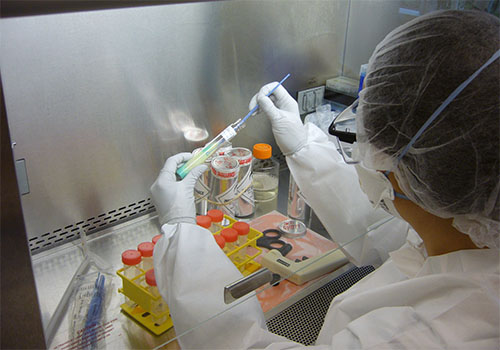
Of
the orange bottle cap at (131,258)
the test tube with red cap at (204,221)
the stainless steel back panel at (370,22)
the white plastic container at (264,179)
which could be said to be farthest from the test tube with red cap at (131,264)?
the stainless steel back panel at (370,22)

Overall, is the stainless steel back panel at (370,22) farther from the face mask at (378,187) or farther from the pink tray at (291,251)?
the face mask at (378,187)

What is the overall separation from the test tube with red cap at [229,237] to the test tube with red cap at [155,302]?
20cm

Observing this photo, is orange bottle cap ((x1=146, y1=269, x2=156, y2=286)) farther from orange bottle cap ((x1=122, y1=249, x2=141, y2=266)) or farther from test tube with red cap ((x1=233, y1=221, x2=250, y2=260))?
test tube with red cap ((x1=233, y1=221, x2=250, y2=260))

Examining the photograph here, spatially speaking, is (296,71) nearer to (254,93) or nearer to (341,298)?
(254,93)

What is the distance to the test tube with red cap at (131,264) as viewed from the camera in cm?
99

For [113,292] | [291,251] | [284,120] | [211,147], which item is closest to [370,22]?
[284,120]

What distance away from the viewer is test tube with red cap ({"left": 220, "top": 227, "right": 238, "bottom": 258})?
42.8 inches

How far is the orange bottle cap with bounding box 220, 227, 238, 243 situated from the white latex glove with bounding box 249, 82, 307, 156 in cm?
35

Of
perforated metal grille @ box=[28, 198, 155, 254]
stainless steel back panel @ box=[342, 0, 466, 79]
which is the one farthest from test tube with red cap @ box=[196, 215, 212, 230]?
stainless steel back panel @ box=[342, 0, 466, 79]

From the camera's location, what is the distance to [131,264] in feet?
3.25

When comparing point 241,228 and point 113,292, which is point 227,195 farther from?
point 113,292

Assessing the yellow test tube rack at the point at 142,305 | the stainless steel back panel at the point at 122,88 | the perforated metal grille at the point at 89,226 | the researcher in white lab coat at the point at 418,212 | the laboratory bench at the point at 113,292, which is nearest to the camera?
the researcher in white lab coat at the point at 418,212

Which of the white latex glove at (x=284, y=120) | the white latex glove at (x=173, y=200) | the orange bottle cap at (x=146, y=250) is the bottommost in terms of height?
the orange bottle cap at (x=146, y=250)

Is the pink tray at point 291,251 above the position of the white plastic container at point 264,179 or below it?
below
